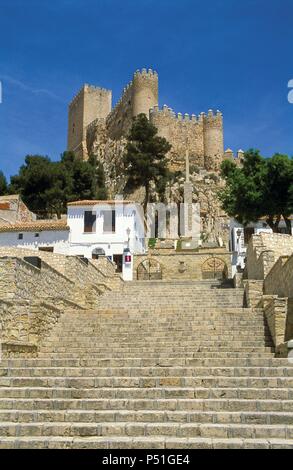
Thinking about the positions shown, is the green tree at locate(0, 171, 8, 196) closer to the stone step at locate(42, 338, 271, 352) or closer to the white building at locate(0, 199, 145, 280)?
the white building at locate(0, 199, 145, 280)

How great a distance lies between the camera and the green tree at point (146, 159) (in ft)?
139

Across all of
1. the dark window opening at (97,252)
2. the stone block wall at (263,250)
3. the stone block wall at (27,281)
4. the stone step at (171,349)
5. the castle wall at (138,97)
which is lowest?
the stone step at (171,349)

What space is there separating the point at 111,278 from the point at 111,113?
4048 centimetres

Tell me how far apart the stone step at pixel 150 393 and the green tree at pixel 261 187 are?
54.9ft

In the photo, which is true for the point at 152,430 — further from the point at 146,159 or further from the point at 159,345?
the point at 146,159

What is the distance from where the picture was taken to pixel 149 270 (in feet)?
92.6

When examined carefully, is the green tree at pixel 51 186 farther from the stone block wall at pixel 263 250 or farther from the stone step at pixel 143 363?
the stone step at pixel 143 363

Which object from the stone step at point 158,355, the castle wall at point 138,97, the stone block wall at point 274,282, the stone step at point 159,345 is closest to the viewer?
the stone step at point 158,355

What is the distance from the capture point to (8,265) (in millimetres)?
12750

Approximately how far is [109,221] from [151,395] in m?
22.6

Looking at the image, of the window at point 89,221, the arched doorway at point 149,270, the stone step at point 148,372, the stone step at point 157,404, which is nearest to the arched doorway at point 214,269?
the arched doorway at point 149,270

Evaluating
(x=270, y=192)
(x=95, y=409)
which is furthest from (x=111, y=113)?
(x=95, y=409)

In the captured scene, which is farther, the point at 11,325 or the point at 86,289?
the point at 86,289
